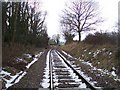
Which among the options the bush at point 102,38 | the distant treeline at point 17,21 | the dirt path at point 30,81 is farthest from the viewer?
the distant treeline at point 17,21

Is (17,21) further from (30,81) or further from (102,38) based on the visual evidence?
(30,81)

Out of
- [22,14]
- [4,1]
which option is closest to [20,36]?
[22,14]

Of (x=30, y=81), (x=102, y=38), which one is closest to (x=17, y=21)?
(x=102, y=38)

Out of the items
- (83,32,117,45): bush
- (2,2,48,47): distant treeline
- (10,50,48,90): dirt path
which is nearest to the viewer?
(10,50,48,90): dirt path

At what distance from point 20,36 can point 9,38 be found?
8.51 m

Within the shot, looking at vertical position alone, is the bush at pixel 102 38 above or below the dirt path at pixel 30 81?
above

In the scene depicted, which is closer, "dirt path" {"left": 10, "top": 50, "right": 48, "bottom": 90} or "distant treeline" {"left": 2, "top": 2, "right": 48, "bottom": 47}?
"dirt path" {"left": 10, "top": 50, "right": 48, "bottom": 90}

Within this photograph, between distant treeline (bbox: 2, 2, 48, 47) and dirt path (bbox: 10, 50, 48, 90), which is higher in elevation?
distant treeline (bbox: 2, 2, 48, 47)

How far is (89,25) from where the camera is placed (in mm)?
57312

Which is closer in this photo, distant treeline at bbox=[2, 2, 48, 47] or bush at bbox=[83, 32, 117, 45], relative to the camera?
bush at bbox=[83, 32, 117, 45]

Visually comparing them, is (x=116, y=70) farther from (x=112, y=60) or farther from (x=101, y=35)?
(x=101, y=35)

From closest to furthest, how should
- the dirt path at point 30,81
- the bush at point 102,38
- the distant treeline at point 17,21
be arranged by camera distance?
the dirt path at point 30,81 → the bush at point 102,38 → the distant treeline at point 17,21

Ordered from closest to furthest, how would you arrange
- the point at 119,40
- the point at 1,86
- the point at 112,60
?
the point at 1,86 → the point at 112,60 → the point at 119,40

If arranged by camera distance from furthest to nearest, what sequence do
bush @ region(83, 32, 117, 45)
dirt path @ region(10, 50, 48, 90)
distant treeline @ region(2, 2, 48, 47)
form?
distant treeline @ region(2, 2, 48, 47)
bush @ region(83, 32, 117, 45)
dirt path @ region(10, 50, 48, 90)
